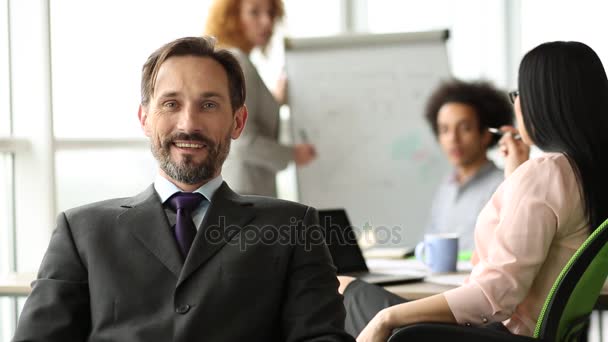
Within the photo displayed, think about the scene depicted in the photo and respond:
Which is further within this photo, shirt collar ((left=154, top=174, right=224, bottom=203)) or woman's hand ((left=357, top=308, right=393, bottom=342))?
woman's hand ((left=357, top=308, right=393, bottom=342))

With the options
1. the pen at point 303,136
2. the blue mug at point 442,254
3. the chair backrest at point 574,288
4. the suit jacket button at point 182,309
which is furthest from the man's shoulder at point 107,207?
the pen at point 303,136

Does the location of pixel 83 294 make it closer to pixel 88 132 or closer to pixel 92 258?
pixel 92 258

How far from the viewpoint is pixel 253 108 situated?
11.0 ft

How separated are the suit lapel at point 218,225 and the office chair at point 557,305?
15.2 inches

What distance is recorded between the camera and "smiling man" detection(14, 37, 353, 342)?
1.30 m

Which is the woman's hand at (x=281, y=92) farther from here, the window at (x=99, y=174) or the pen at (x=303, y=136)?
the window at (x=99, y=174)

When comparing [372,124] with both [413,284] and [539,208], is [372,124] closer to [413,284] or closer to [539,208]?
[413,284]

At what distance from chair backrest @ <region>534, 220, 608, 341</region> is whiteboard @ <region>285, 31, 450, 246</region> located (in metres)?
2.45


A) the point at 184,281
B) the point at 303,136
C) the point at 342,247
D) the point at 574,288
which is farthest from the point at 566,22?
the point at 184,281

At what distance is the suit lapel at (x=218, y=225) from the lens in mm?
1325

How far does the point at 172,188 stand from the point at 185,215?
55 mm

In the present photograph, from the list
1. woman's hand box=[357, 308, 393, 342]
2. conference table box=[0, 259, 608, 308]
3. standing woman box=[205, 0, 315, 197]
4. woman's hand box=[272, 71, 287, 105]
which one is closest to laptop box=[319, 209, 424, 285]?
conference table box=[0, 259, 608, 308]

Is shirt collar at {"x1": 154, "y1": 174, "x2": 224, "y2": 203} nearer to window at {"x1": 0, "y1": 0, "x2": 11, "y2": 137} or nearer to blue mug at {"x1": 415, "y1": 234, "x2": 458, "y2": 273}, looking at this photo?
blue mug at {"x1": 415, "y1": 234, "x2": 458, "y2": 273}

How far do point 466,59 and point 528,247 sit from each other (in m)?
3.27
